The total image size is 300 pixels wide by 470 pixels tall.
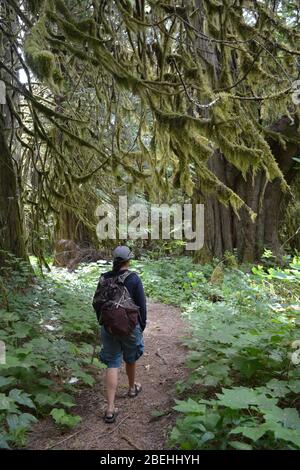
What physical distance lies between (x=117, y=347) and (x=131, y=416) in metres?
0.62

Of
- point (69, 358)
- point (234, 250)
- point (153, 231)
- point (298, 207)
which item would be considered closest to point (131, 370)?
point (69, 358)

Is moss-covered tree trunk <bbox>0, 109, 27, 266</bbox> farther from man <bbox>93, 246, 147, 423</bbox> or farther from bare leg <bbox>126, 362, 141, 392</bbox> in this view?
bare leg <bbox>126, 362, 141, 392</bbox>

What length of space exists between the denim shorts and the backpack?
0.55 ft

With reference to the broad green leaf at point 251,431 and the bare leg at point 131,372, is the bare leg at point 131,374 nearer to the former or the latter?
the bare leg at point 131,372

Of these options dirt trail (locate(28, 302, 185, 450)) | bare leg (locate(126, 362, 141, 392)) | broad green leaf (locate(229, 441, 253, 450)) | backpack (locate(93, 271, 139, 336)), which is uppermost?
backpack (locate(93, 271, 139, 336))

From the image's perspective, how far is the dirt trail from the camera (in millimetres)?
3260

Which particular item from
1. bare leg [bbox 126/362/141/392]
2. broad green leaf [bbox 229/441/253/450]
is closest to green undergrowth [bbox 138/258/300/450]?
broad green leaf [bbox 229/441/253/450]

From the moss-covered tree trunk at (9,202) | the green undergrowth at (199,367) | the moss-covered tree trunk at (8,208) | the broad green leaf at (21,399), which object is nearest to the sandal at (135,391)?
the green undergrowth at (199,367)

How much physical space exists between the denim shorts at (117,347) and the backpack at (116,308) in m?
0.17

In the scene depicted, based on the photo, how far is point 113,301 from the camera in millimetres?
3750

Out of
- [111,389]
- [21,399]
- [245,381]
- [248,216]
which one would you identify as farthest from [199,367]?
[248,216]

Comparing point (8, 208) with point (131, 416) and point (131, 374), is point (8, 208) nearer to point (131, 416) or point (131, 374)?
point (131, 374)

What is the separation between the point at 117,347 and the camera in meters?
3.91
